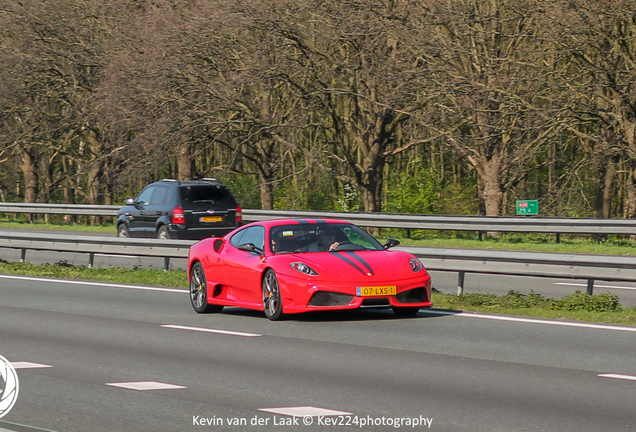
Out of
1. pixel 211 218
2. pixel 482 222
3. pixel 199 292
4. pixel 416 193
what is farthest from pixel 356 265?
pixel 416 193

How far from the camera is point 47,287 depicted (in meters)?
17.6

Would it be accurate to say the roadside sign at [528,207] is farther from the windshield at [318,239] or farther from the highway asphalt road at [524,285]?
the windshield at [318,239]

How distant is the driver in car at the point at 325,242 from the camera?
1262cm

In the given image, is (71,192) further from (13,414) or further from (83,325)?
(13,414)

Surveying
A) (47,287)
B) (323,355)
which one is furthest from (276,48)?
(323,355)

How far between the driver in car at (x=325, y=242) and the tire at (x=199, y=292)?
68.1 inches

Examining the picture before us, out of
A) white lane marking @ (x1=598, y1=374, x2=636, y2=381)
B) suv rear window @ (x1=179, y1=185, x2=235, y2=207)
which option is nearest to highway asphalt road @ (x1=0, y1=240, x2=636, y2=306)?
suv rear window @ (x1=179, y1=185, x2=235, y2=207)

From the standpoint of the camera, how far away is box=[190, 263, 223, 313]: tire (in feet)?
44.7

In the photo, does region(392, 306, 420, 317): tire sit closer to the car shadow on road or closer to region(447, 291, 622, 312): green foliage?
the car shadow on road

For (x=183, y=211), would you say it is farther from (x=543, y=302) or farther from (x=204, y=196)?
(x=543, y=302)

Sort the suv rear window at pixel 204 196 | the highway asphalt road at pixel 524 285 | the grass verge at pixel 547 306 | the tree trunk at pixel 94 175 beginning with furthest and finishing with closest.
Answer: the tree trunk at pixel 94 175 < the suv rear window at pixel 204 196 < the highway asphalt road at pixel 524 285 < the grass verge at pixel 547 306

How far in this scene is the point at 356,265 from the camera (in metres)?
11.9

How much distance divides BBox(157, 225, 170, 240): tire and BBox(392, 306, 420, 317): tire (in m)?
12.1

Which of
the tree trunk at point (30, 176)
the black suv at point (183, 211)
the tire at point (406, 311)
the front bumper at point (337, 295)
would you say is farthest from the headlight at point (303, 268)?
the tree trunk at point (30, 176)
